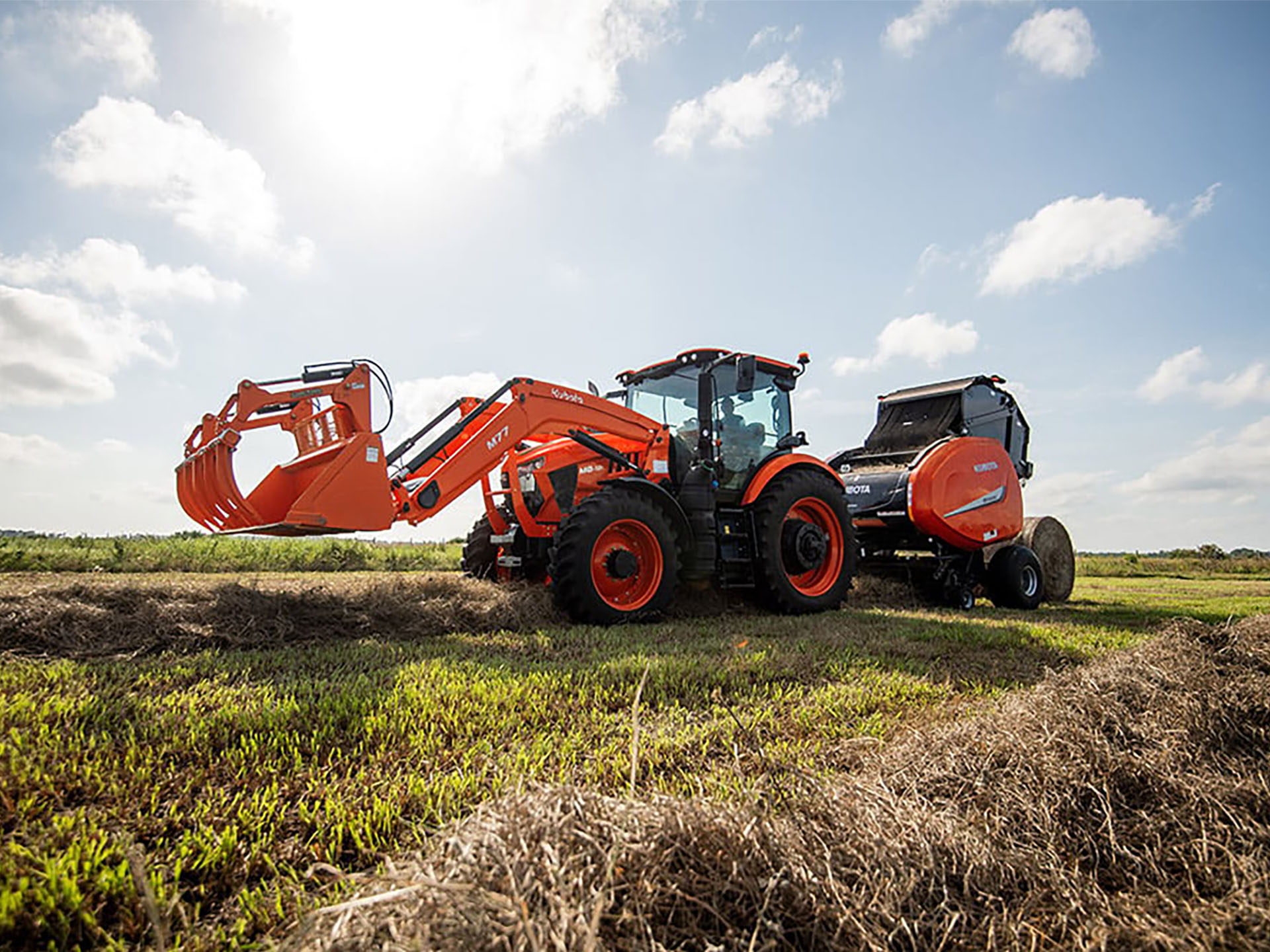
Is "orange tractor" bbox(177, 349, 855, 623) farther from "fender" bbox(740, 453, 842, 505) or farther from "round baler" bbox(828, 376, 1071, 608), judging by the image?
"round baler" bbox(828, 376, 1071, 608)

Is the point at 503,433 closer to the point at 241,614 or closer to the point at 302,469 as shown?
the point at 302,469

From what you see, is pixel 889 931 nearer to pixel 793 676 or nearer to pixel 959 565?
pixel 793 676

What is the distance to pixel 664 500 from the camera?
6855 mm

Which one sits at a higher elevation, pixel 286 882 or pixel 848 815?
pixel 848 815

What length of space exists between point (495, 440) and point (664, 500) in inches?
68.4

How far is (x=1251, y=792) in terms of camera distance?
6.08 ft

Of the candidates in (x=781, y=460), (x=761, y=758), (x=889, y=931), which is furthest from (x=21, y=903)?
(x=781, y=460)

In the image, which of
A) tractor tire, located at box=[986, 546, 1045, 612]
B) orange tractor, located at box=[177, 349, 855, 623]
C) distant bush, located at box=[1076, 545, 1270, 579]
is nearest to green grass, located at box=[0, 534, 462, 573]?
orange tractor, located at box=[177, 349, 855, 623]

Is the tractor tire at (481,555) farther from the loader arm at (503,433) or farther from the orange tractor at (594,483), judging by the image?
the loader arm at (503,433)

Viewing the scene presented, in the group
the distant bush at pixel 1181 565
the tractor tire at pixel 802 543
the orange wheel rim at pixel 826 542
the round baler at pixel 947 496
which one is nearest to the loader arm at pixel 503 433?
the tractor tire at pixel 802 543

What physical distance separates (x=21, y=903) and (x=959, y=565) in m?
9.79

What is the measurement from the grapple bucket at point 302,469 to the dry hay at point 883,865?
416 centimetres

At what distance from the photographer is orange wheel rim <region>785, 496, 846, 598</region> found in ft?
26.7

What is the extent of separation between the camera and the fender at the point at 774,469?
7.73 metres
